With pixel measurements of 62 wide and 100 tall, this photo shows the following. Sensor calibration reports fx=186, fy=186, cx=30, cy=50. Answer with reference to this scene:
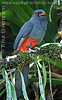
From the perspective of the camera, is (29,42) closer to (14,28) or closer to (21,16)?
(21,16)

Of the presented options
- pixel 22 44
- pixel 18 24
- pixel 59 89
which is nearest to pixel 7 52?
pixel 18 24

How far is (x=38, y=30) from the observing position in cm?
272

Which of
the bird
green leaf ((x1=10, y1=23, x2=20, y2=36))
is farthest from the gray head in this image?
green leaf ((x1=10, y1=23, x2=20, y2=36))

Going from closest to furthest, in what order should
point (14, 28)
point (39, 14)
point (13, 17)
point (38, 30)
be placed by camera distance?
point (38, 30)
point (39, 14)
point (13, 17)
point (14, 28)

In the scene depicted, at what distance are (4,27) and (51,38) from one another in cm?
115

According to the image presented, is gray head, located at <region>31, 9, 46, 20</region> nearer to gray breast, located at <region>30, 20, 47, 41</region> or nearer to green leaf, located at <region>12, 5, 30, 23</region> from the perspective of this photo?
gray breast, located at <region>30, 20, 47, 41</region>

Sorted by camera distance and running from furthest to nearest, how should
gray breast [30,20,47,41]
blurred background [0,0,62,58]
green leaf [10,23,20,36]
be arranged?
green leaf [10,23,20,36], blurred background [0,0,62,58], gray breast [30,20,47,41]

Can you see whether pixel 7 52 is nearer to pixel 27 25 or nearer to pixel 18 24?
pixel 18 24

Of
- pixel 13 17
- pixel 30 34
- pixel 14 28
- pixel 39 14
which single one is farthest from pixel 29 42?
pixel 14 28

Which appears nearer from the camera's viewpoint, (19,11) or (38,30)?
(38,30)

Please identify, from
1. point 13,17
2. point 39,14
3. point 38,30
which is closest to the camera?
point 38,30

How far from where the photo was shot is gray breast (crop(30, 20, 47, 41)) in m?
2.69

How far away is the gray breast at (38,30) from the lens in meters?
2.69

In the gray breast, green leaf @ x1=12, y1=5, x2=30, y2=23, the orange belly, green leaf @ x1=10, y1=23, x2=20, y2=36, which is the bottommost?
the orange belly
